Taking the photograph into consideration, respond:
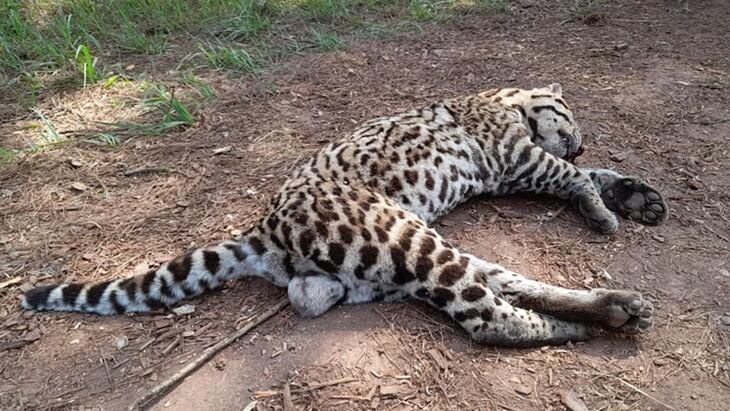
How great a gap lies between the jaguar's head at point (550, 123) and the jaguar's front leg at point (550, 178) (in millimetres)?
349

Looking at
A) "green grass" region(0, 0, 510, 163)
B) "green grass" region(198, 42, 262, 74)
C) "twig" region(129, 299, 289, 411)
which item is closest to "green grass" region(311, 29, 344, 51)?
"green grass" region(0, 0, 510, 163)

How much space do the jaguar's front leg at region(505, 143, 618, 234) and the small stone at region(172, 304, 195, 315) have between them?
115 inches

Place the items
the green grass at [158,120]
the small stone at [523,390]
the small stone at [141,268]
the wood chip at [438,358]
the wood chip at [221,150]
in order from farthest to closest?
the green grass at [158,120] < the wood chip at [221,150] < the small stone at [141,268] < the wood chip at [438,358] < the small stone at [523,390]

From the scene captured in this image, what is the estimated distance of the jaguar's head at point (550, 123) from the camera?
17.4ft

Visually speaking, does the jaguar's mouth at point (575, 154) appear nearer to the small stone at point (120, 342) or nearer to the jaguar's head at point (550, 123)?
the jaguar's head at point (550, 123)

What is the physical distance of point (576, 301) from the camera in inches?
143

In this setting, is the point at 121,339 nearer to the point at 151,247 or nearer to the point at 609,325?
the point at 151,247

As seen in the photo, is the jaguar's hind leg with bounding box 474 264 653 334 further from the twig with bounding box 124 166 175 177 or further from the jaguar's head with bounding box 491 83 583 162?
the twig with bounding box 124 166 175 177

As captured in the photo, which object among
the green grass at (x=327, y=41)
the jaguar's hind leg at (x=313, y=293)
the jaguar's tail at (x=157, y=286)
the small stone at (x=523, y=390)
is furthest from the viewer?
the green grass at (x=327, y=41)

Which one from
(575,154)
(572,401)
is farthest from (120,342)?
(575,154)

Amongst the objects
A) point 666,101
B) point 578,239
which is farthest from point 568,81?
point 578,239

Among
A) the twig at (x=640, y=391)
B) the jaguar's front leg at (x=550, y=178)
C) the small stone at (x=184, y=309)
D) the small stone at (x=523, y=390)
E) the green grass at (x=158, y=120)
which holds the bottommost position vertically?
the twig at (x=640, y=391)

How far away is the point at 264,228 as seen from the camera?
3.92 m

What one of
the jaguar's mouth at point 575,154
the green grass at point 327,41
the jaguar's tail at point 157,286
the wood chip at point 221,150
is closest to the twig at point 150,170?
the wood chip at point 221,150
